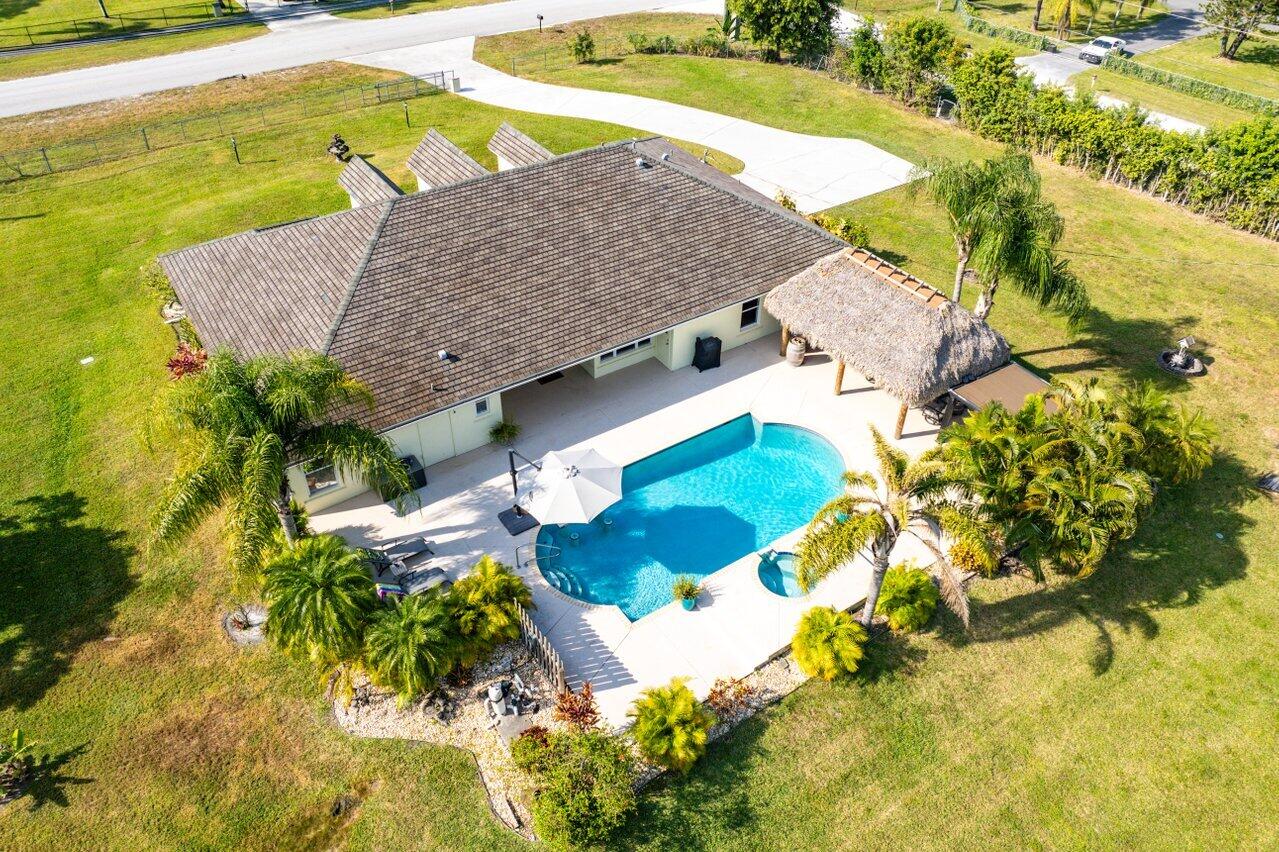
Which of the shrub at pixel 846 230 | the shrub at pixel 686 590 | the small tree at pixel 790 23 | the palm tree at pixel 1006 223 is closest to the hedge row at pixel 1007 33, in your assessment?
the small tree at pixel 790 23

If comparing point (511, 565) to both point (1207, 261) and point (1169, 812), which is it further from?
point (1207, 261)

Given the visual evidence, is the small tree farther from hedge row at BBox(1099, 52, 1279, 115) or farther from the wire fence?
the wire fence

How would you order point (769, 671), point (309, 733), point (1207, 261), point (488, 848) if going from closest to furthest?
point (488, 848), point (309, 733), point (769, 671), point (1207, 261)

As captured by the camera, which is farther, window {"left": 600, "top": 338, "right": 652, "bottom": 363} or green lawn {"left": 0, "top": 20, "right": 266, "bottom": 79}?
green lawn {"left": 0, "top": 20, "right": 266, "bottom": 79}

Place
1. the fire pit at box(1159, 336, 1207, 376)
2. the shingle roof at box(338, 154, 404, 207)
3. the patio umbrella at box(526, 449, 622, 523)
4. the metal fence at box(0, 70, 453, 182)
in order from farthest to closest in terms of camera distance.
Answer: the metal fence at box(0, 70, 453, 182) → the shingle roof at box(338, 154, 404, 207) → the fire pit at box(1159, 336, 1207, 376) → the patio umbrella at box(526, 449, 622, 523)

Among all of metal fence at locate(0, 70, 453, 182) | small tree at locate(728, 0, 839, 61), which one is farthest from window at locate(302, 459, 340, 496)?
small tree at locate(728, 0, 839, 61)

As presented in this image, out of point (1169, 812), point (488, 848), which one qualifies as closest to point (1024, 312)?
point (1169, 812)
